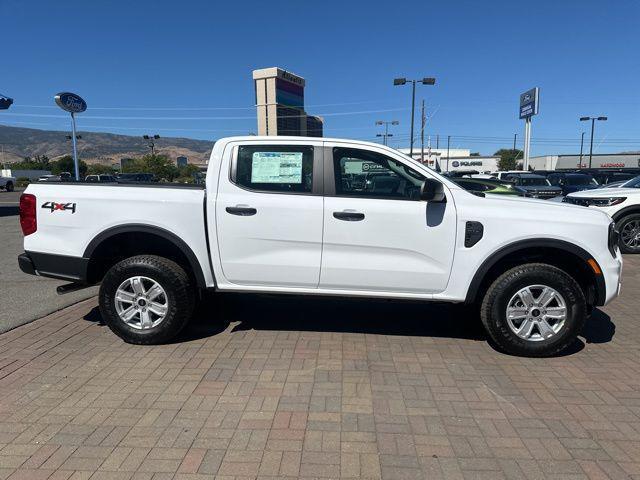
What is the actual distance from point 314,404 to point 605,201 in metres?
8.74

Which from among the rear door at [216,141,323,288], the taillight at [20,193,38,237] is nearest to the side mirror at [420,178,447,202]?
the rear door at [216,141,323,288]

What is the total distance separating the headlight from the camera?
30.6ft

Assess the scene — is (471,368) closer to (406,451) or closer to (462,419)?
(462,419)

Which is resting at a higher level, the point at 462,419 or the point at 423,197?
the point at 423,197

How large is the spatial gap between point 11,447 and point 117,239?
2.10 metres

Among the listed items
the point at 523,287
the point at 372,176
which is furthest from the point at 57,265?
the point at 523,287

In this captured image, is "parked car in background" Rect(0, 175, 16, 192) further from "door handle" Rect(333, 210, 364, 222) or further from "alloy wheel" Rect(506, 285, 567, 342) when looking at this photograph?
"alloy wheel" Rect(506, 285, 567, 342)

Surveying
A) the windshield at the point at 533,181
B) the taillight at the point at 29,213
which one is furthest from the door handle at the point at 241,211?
the windshield at the point at 533,181

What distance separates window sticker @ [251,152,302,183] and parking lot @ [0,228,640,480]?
1.57 metres

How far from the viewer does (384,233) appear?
4094 millimetres

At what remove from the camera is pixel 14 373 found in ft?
12.5

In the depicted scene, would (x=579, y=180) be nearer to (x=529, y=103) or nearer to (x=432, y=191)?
(x=432, y=191)

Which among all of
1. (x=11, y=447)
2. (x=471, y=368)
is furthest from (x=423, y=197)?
(x=11, y=447)

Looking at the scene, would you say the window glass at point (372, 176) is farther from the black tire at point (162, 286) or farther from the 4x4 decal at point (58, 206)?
the 4x4 decal at point (58, 206)
